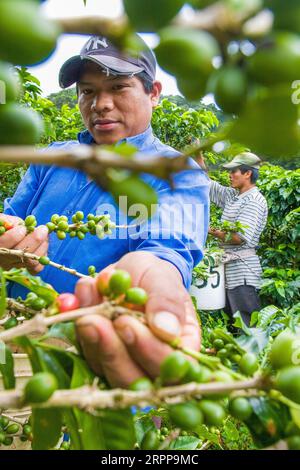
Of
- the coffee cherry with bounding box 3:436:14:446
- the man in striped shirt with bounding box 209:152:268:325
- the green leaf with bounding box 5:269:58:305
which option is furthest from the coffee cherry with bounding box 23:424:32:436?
the man in striped shirt with bounding box 209:152:268:325

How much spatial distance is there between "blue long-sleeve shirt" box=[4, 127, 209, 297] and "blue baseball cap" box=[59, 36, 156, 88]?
25 centimetres

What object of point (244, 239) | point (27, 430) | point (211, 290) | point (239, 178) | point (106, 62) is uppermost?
point (106, 62)

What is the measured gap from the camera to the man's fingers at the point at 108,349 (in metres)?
0.62

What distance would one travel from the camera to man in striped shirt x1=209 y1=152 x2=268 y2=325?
189 inches

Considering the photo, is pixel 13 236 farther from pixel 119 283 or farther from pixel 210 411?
pixel 210 411

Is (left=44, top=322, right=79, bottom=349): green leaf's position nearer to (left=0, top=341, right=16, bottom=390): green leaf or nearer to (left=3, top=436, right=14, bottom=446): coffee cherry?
(left=0, top=341, right=16, bottom=390): green leaf

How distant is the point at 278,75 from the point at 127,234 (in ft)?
4.39

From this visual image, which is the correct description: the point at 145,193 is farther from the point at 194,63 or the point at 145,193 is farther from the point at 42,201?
the point at 42,201

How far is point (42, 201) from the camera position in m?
1.97

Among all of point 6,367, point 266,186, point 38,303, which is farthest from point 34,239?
point 266,186

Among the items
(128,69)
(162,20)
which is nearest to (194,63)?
(162,20)

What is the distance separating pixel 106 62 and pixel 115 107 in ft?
0.55

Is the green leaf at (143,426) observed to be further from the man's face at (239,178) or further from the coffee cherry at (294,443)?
the man's face at (239,178)

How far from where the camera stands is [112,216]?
1.80 m
